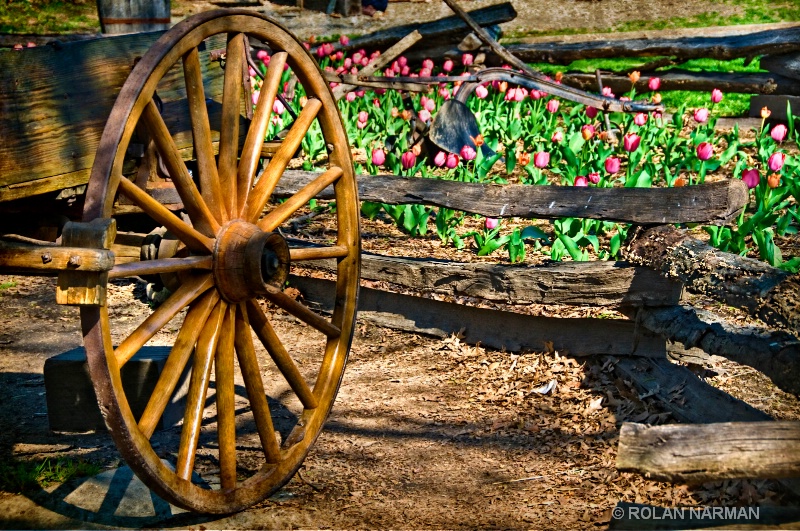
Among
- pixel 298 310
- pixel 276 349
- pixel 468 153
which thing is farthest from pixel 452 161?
pixel 276 349

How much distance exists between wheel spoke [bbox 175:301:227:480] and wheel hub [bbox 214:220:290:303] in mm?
69

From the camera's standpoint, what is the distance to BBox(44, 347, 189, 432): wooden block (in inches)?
137

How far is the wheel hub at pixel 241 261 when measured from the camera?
2.53 meters

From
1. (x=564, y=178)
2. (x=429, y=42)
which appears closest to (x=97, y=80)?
(x=564, y=178)

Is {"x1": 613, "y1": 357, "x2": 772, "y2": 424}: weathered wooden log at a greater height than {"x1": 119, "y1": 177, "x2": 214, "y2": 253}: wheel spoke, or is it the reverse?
{"x1": 119, "y1": 177, "x2": 214, "y2": 253}: wheel spoke

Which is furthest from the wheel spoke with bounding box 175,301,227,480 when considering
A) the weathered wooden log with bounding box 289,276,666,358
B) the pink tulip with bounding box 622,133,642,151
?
the pink tulip with bounding box 622,133,642,151

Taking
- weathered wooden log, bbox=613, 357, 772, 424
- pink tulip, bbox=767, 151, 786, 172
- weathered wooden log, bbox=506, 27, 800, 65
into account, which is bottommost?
weathered wooden log, bbox=613, 357, 772, 424

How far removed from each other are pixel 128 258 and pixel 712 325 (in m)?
2.15

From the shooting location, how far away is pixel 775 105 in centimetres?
711

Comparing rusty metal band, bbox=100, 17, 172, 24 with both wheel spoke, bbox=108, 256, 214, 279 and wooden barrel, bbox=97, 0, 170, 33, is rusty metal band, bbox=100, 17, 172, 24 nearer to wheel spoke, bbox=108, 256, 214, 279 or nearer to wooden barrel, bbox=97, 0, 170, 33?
wooden barrel, bbox=97, 0, 170, 33

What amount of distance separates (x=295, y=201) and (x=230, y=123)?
1.21ft

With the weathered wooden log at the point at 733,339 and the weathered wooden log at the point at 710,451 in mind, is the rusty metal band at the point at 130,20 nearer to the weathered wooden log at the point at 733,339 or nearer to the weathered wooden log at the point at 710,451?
the weathered wooden log at the point at 733,339

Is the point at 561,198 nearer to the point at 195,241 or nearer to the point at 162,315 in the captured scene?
the point at 195,241

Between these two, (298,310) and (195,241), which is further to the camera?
(298,310)
